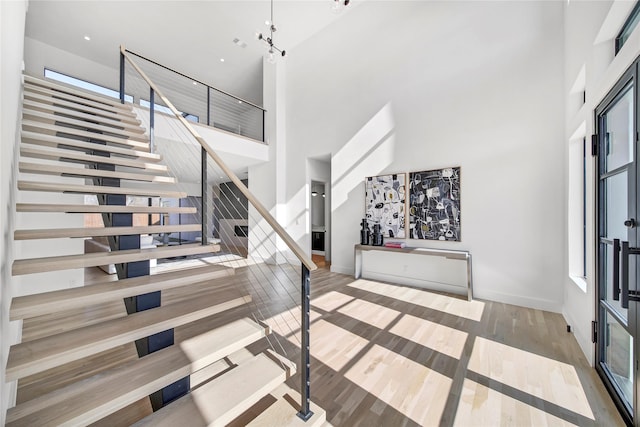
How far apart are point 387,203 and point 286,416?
3.84 m

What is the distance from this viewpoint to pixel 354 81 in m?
5.34

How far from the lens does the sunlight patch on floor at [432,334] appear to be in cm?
243

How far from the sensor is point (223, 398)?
1421 mm

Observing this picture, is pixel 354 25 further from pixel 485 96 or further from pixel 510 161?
pixel 510 161

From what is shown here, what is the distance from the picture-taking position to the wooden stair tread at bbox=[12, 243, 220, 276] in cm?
154

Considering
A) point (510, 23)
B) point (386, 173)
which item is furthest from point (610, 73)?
point (386, 173)

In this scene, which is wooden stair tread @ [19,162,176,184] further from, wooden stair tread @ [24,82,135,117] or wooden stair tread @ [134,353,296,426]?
wooden stair tread @ [134,353,296,426]

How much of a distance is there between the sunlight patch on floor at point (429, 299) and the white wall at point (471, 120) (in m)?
0.48

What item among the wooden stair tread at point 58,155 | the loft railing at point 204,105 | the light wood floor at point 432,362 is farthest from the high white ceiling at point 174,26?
the light wood floor at point 432,362

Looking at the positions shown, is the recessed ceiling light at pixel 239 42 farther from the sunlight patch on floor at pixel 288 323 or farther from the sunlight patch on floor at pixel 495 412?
the sunlight patch on floor at pixel 495 412

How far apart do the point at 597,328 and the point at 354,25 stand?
20.2 feet

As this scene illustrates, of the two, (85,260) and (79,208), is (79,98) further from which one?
(85,260)

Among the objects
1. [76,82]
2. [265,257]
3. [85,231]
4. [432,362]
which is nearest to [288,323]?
[432,362]

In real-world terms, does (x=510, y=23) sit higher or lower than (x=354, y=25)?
lower
